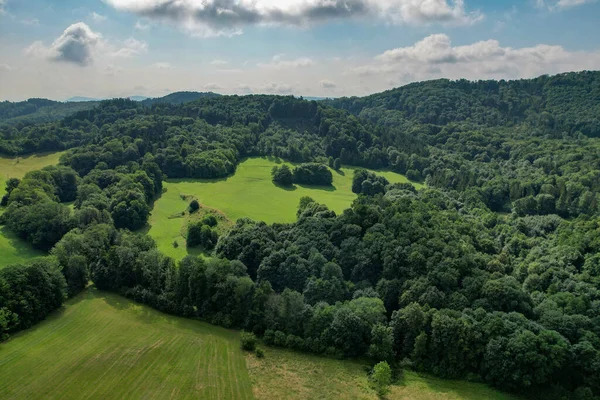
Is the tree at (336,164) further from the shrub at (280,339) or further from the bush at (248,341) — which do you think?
the bush at (248,341)

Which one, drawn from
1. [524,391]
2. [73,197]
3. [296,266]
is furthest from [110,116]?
[524,391]

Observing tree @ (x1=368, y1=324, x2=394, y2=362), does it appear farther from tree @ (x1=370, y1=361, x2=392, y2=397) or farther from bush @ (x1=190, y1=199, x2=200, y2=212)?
bush @ (x1=190, y1=199, x2=200, y2=212)

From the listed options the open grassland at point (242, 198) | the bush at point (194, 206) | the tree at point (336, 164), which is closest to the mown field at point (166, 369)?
the open grassland at point (242, 198)

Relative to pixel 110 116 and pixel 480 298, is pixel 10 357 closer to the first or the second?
pixel 480 298

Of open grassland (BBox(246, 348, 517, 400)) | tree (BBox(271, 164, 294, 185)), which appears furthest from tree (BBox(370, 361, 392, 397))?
tree (BBox(271, 164, 294, 185))

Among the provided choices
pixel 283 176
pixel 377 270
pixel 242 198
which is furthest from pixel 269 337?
pixel 283 176

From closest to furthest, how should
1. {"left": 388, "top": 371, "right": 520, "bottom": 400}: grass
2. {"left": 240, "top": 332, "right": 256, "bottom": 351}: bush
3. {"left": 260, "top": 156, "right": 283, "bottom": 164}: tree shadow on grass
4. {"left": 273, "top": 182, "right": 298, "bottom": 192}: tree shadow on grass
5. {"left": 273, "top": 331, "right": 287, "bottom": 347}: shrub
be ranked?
{"left": 388, "top": 371, "right": 520, "bottom": 400}: grass < {"left": 240, "top": 332, "right": 256, "bottom": 351}: bush < {"left": 273, "top": 331, "right": 287, "bottom": 347}: shrub < {"left": 273, "top": 182, "right": 298, "bottom": 192}: tree shadow on grass < {"left": 260, "top": 156, "right": 283, "bottom": 164}: tree shadow on grass
